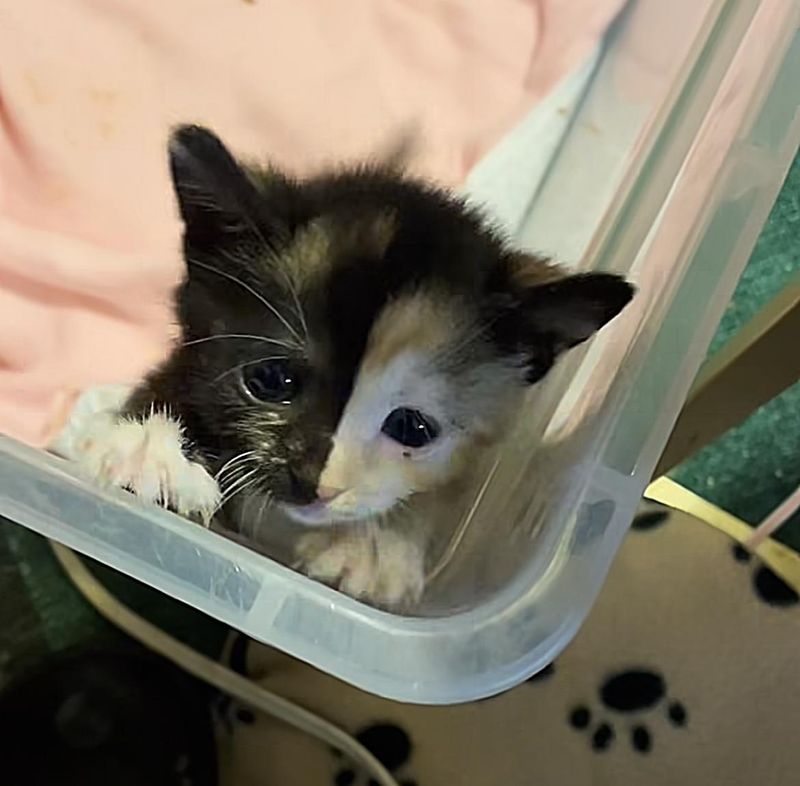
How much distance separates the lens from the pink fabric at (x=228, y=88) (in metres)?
1.02

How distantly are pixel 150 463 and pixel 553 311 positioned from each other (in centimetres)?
24

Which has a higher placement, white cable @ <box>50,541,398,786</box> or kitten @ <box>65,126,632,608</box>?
kitten @ <box>65,126,632,608</box>

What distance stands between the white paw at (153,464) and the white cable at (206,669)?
0.29m

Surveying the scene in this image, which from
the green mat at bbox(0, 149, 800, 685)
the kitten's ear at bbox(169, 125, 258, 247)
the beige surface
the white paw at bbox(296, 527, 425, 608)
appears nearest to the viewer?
the kitten's ear at bbox(169, 125, 258, 247)

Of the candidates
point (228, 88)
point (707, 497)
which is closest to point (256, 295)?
point (228, 88)

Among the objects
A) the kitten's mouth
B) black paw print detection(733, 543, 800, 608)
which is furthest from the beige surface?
the kitten's mouth

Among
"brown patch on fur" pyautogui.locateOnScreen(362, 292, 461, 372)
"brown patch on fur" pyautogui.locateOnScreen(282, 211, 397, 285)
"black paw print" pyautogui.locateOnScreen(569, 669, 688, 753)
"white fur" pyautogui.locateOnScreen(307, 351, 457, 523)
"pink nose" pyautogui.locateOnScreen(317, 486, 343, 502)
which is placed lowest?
"black paw print" pyautogui.locateOnScreen(569, 669, 688, 753)

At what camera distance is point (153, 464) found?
74 centimetres

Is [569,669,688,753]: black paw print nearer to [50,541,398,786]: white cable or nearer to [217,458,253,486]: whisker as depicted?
[50,541,398,786]: white cable

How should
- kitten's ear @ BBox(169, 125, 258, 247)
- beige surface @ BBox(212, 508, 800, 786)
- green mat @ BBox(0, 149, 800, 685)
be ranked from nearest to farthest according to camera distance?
kitten's ear @ BBox(169, 125, 258, 247) → beige surface @ BBox(212, 508, 800, 786) → green mat @ BBox(0, 149, 800, 685)

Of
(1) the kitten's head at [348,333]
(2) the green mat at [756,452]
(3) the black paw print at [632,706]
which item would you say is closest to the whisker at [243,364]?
(1) the kitten's head at [348,333]

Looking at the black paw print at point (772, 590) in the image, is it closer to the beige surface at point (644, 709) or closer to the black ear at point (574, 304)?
the beige surface at point (644, 709)

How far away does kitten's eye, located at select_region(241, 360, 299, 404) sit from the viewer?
713 mm

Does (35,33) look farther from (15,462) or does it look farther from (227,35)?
(15,462)
